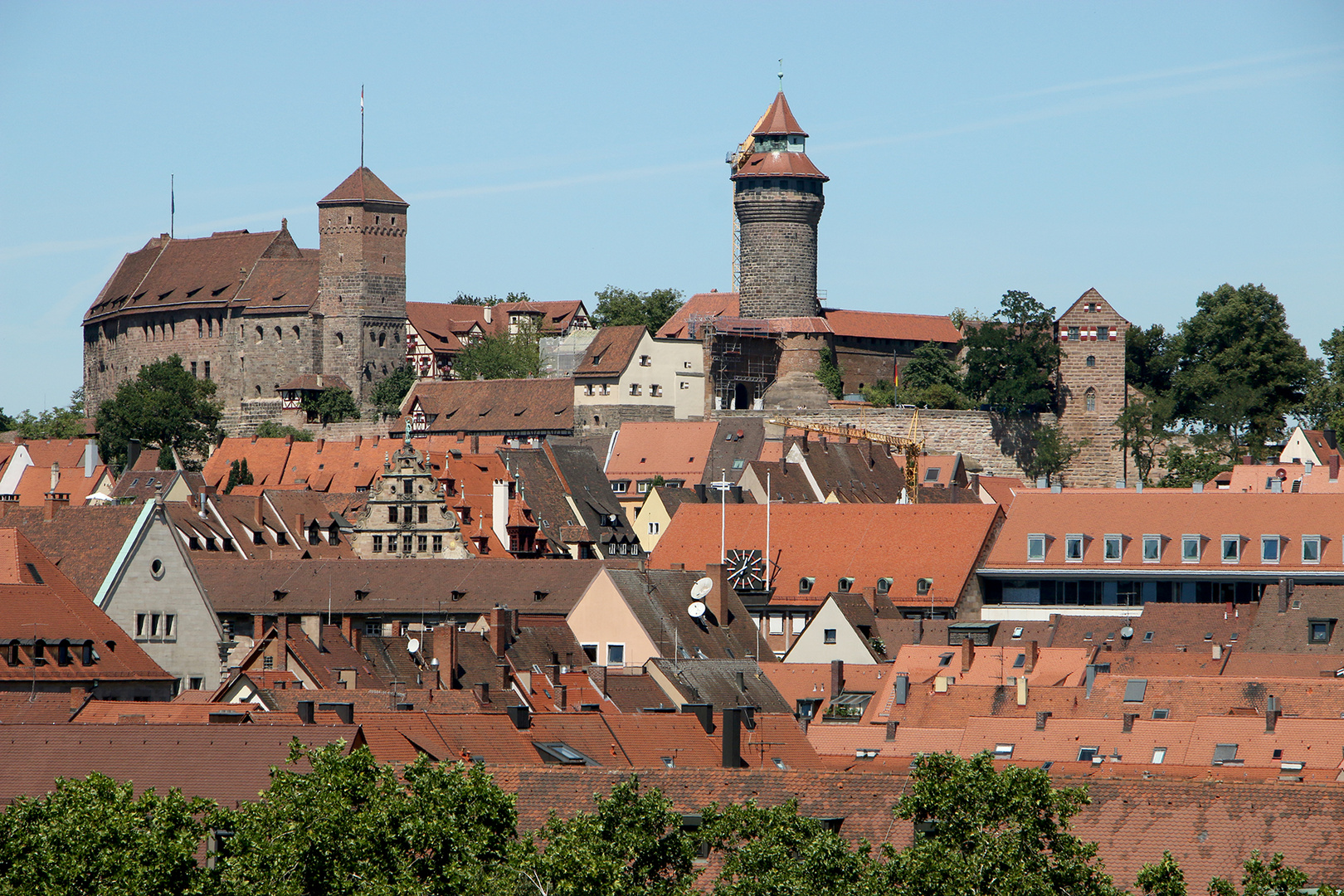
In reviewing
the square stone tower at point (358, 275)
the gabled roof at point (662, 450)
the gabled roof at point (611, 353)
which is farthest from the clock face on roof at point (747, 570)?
the square stone tower at point (358, 275)

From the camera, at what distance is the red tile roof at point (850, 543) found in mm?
75062

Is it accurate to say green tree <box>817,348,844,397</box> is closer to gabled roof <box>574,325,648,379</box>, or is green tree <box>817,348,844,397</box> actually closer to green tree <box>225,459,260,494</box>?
gabled roof <box>574,325,648,379</box>

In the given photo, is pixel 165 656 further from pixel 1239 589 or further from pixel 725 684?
pixel 1239 589

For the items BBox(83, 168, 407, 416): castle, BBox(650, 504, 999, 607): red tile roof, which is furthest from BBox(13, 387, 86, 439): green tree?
BBox(650, 504, 999, 607): red tile roof

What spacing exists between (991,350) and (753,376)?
11.4 m

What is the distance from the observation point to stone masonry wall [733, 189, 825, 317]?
424 feet

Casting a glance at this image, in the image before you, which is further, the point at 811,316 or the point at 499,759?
the point at 811,316

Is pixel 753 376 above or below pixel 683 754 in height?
above

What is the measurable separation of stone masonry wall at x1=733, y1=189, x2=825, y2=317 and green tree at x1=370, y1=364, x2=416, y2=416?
1878 cm


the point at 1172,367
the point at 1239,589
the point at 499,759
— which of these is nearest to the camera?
the point at 499,759

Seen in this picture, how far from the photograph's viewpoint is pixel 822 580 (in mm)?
75812

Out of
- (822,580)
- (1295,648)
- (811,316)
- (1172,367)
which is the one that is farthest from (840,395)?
(1295,648)

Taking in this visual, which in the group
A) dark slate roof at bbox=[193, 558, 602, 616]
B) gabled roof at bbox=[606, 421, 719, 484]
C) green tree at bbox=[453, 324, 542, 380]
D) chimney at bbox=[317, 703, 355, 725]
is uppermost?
green tree at bbox=[453, 324, 542, 380]

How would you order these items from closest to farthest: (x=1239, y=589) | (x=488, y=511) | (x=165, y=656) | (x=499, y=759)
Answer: (x=499, y=759) → (x=165, y=656) → (x=1239, y=589) → (x=488, y=511)
